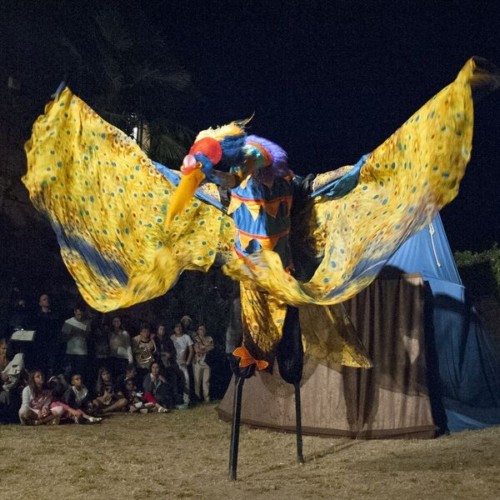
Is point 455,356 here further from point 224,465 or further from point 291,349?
point 224,465

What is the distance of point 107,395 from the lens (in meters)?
7.82

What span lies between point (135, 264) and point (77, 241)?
1.50 ft

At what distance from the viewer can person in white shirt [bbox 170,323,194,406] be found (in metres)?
8.85

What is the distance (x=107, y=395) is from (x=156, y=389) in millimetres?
677

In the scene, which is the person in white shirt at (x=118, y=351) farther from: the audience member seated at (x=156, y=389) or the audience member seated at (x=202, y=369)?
the audience member seated at (x=202, y=369)

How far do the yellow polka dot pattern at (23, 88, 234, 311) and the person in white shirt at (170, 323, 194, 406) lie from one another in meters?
4.69

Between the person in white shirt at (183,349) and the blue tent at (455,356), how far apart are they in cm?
327

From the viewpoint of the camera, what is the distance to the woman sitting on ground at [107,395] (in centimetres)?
777

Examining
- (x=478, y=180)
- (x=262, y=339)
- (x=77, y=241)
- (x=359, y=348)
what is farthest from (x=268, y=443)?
(x=478, y=180)

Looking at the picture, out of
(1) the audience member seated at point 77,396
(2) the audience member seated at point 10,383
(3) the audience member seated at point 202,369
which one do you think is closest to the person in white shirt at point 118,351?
(1) the audience member seated at point 77,396

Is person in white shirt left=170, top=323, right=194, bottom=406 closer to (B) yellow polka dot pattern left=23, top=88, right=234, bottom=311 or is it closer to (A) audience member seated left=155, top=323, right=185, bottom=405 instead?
(A) audience member seated left=155, top=323, right=185, bottom=405

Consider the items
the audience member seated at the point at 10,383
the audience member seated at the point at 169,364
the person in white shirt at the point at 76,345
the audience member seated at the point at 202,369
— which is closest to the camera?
the audience member seated at the point at 10,383

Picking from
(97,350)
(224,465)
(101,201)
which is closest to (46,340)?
(97,350)

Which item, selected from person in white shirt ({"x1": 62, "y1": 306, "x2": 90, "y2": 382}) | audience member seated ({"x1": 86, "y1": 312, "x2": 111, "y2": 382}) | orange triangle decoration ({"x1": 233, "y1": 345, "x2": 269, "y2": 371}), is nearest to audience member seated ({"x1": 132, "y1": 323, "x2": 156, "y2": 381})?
audience member seated ({"x1": 86, "y1": 312, "x2": 111, "y2": 382})
